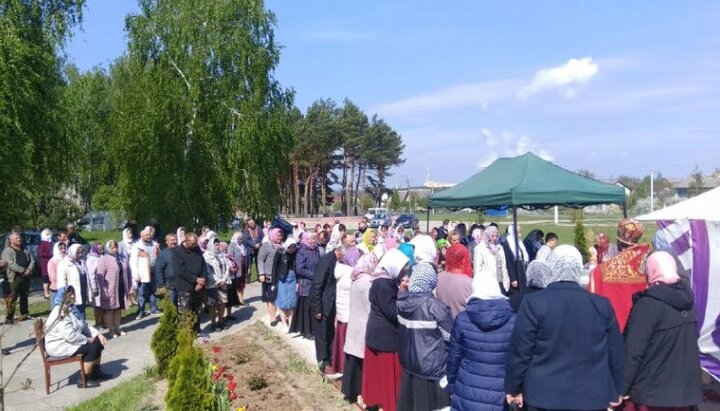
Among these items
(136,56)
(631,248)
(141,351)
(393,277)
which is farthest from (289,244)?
(136,56)

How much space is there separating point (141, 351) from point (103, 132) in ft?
82.6

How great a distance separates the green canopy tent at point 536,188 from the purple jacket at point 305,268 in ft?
9.30

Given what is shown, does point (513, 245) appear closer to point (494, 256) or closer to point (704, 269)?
point (494, 256)

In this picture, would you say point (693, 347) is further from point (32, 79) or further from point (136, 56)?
point (136, 56)

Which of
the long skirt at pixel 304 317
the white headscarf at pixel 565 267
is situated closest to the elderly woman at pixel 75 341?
the long skirt at pixel 304 317

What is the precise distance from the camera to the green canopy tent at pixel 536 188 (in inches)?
386

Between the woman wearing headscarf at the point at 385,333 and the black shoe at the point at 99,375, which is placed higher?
the woman wearing headscarf at the point at 385,333

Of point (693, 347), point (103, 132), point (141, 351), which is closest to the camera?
point (693, 347)

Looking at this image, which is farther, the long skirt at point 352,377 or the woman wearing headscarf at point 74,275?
the woman wearing headscarf at point 74,275

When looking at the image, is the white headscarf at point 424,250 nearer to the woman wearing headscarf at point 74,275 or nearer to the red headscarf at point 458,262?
the red headscarf at point 458,262

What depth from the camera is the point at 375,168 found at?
70.4 metres

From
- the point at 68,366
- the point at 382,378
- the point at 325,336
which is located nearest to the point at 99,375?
the point at 68,366

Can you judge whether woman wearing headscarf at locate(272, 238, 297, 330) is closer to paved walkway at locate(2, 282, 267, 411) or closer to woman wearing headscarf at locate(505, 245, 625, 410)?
paved walkway at locate(2, 282, 267, 411)

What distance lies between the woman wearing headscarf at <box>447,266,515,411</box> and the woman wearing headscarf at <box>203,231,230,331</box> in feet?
23.0
